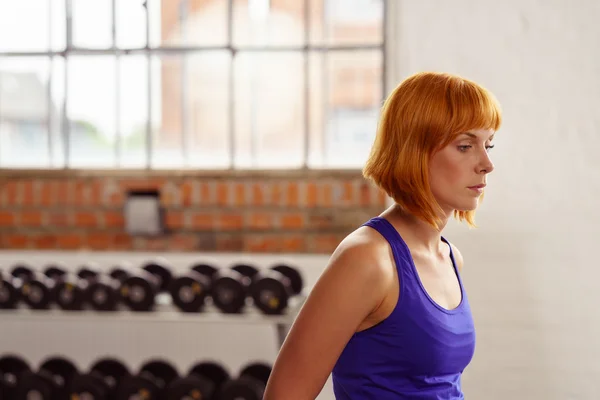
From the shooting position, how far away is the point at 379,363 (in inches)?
41.7

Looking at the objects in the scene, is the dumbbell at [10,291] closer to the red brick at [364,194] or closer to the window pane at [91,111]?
the window pane at [91,111]

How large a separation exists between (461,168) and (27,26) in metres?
3.19

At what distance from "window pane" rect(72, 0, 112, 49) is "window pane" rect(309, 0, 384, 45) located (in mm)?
1034

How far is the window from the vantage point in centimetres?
352

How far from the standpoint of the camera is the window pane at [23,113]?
12.1 ft

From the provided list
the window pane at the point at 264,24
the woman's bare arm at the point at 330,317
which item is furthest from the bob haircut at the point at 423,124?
the window pane at the point at 264,24

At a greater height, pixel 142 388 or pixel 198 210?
pixel 198 210

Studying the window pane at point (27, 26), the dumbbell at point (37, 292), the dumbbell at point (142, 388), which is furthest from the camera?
the window pane at point (27, 26)

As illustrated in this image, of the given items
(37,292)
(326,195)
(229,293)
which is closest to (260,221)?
(326,195)

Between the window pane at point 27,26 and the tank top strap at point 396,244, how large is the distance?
300cm

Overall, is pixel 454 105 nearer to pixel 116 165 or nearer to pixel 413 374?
pixel 413 374

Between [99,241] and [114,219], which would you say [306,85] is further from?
[99,241]

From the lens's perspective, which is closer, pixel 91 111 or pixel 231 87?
pixel 231 87

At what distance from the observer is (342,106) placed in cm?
353
